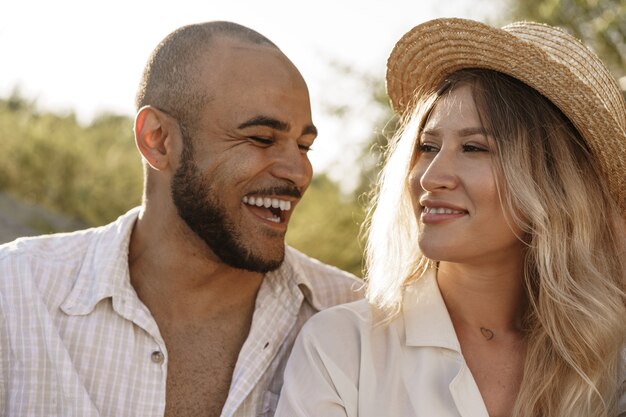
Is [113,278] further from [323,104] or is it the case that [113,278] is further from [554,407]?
[323,104]

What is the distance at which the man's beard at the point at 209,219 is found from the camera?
321 cm

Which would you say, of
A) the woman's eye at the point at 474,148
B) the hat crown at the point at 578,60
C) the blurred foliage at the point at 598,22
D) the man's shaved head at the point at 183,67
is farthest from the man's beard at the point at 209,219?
the blurred foliage at the point at 598,22

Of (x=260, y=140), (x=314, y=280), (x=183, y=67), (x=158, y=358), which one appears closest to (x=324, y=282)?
(x=314, y=280)

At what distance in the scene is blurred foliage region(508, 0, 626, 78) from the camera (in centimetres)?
539

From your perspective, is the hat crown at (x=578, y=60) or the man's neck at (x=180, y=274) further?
the man's neck at (x=180, y=274)

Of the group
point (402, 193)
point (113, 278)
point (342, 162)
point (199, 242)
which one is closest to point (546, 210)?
point (402, 193)

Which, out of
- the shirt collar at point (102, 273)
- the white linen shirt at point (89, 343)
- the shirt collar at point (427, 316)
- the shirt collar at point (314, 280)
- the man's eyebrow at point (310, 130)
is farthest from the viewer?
the shirt collar at point (314, 280)

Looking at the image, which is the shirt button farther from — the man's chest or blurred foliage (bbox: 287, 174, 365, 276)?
blurred foliage (bbox: 287, 174, 365, 276)

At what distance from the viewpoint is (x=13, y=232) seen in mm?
5586

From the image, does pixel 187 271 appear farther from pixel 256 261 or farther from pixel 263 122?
pixel 263 122

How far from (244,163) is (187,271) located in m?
0.46

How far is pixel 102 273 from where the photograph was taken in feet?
10.5

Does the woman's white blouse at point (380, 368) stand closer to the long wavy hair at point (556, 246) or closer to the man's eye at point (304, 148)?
the long wavy hair at point (556, 246)

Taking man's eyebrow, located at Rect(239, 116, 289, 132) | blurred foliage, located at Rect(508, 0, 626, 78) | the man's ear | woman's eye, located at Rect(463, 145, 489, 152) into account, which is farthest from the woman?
blurred foliage, located at Rect(508, 0, 626, 78)
